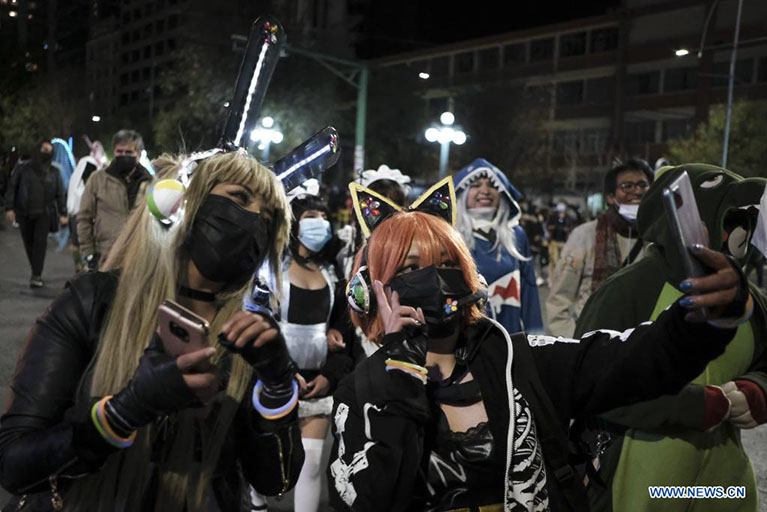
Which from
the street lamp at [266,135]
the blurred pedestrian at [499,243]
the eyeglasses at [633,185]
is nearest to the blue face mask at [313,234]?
the blurred pedestrian at [499,243]

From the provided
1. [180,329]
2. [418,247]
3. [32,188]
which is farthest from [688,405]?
[32,188]

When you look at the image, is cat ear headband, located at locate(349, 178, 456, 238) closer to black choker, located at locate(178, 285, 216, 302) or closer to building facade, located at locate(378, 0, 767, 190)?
black choker, located at locate(178, 285, 216, 302)

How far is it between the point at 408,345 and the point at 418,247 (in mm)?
366

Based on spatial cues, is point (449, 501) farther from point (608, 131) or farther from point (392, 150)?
point (608, 131)

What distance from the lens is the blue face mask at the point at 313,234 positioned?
452cm

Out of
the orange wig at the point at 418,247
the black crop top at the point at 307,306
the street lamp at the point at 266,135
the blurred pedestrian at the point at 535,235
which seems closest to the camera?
the orange wig at the point at 418,247

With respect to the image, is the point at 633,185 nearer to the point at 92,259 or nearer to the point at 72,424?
the point at 72,424

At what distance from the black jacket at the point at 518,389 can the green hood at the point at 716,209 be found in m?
0.75

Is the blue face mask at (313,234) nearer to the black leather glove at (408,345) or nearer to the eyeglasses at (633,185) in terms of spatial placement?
the eyeglasses at (633,185)

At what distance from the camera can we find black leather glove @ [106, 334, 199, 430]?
151cm

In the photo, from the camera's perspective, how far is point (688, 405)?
2463 millimetres

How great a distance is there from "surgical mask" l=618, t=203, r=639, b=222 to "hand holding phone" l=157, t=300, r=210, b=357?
13.0 feet

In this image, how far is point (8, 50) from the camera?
15.7 metres

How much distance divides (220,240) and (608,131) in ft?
178
